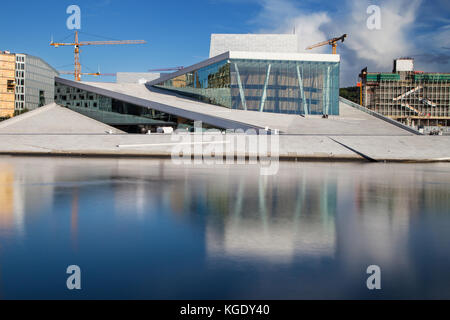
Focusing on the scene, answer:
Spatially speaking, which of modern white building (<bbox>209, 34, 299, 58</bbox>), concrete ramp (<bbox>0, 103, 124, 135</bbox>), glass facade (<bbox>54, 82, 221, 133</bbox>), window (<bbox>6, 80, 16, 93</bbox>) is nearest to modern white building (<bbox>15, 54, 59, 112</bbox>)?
window (<bbox>6, 80, 16, 93</bbox>)

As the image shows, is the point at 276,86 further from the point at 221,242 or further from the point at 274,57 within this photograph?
the point at 221,242

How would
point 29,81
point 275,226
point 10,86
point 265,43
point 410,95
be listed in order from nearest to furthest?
point 275,226, point 265,43, point 410,95, point 10,86, point 29,81

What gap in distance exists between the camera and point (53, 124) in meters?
29.8

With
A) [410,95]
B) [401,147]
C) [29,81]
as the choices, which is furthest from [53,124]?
[29,81]

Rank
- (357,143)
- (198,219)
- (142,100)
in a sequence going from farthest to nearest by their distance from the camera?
(142,100) → (357,143) → (198,219)

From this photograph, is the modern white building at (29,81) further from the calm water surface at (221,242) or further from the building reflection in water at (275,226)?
the building reflection in water at (275,226)

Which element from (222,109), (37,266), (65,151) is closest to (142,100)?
(222,109)

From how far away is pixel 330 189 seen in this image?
33.9 ft

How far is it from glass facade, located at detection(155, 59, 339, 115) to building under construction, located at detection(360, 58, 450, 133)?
1656 inches

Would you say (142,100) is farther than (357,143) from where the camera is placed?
Yes

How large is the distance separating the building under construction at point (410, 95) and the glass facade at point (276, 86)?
42061 mm

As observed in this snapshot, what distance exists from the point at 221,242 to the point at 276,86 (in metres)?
26.7
